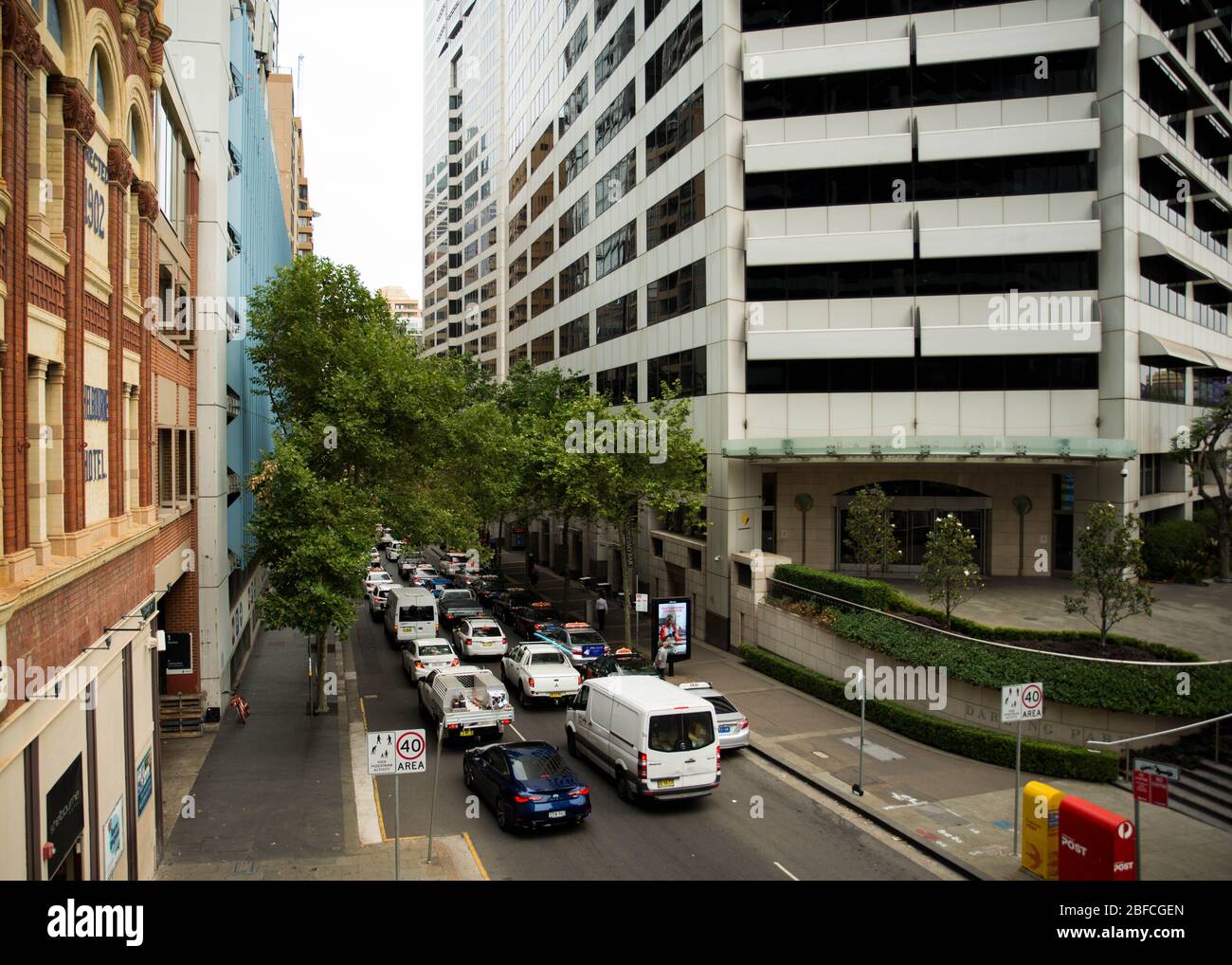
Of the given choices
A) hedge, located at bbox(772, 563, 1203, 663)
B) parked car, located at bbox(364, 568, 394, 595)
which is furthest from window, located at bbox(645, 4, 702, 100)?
parked car, located at bbox(364, 568, 394, 595)

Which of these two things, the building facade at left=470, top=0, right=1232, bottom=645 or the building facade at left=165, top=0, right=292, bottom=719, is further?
the building facade at left=470, top=0, right=1232, bottom=645

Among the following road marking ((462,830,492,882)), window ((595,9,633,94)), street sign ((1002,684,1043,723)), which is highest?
window ((595,9,633,94))

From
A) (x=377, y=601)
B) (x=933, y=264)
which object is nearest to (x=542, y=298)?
(x=377, y=601)

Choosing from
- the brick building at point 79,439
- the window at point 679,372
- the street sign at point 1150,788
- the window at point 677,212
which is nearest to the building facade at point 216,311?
the brick building at point 79,439

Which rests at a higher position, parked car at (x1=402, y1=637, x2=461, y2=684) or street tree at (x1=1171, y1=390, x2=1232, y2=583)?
street tree at (x1=1171, y1=390, x2=1232, y2=583)

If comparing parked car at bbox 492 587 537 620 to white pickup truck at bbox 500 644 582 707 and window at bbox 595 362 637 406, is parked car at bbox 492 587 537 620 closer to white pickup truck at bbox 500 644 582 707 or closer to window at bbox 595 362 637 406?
window at bbox 595 362 637 406

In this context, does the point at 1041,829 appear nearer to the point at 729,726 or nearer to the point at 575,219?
the point at 729,726

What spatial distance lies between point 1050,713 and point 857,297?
17078 mm

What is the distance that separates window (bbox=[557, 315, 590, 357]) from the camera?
48.3m

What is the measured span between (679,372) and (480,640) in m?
13.6

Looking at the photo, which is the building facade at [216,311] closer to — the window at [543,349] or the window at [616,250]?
the window at [616,250]

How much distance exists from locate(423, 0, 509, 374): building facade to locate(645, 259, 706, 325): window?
43803 millimetres

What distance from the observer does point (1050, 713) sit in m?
19.0

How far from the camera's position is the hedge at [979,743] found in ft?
59.0
